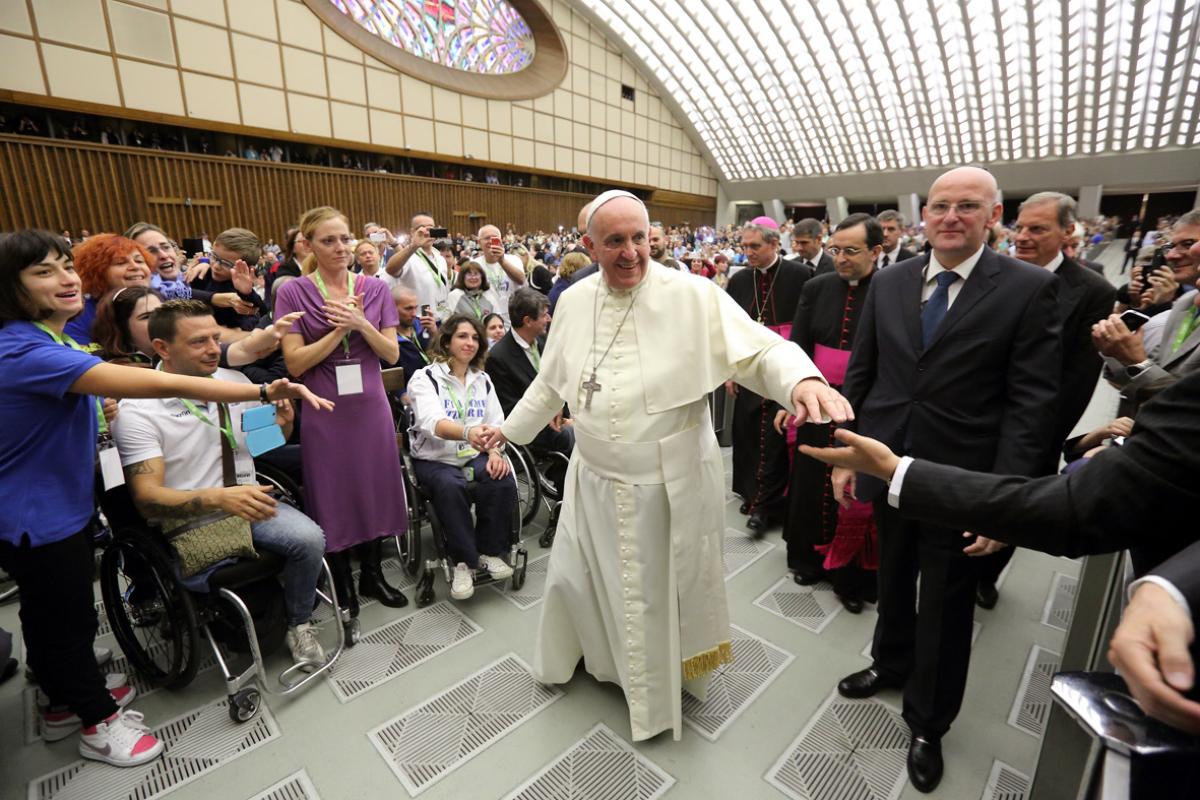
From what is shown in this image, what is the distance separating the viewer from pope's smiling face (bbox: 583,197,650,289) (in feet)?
5.58

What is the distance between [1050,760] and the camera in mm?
1384

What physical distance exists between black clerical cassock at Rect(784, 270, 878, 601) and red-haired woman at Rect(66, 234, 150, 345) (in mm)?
3394

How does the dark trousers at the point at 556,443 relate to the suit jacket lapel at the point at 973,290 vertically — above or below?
below

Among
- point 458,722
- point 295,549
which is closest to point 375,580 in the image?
point 295,549

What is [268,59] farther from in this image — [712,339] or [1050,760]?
[1050,760]

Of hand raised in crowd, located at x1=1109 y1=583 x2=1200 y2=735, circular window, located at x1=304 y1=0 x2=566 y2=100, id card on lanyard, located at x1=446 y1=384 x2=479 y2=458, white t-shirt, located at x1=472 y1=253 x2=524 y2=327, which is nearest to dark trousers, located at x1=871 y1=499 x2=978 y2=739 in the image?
hand raised in crowd, located at x1=1109 y1=583 x2=1200 y2=735

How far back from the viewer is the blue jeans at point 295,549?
7.13 ft

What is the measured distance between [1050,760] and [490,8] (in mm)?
22620

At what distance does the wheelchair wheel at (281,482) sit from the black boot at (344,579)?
0.31 metres

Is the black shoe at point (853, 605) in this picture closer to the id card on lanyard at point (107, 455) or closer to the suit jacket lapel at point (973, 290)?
the suit jacket lapel at point (973, 290)

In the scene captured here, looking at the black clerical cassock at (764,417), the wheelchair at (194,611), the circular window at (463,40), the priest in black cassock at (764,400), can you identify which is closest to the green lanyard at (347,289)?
the wheelchair at (194,611)

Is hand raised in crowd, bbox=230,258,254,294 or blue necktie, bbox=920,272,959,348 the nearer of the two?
blue necktie, bbox=920,272,959,348

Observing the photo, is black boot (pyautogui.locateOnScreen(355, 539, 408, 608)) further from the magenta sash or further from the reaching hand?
the magenta sash

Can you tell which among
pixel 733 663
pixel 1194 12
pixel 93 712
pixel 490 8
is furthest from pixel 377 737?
pixel 1194 12
